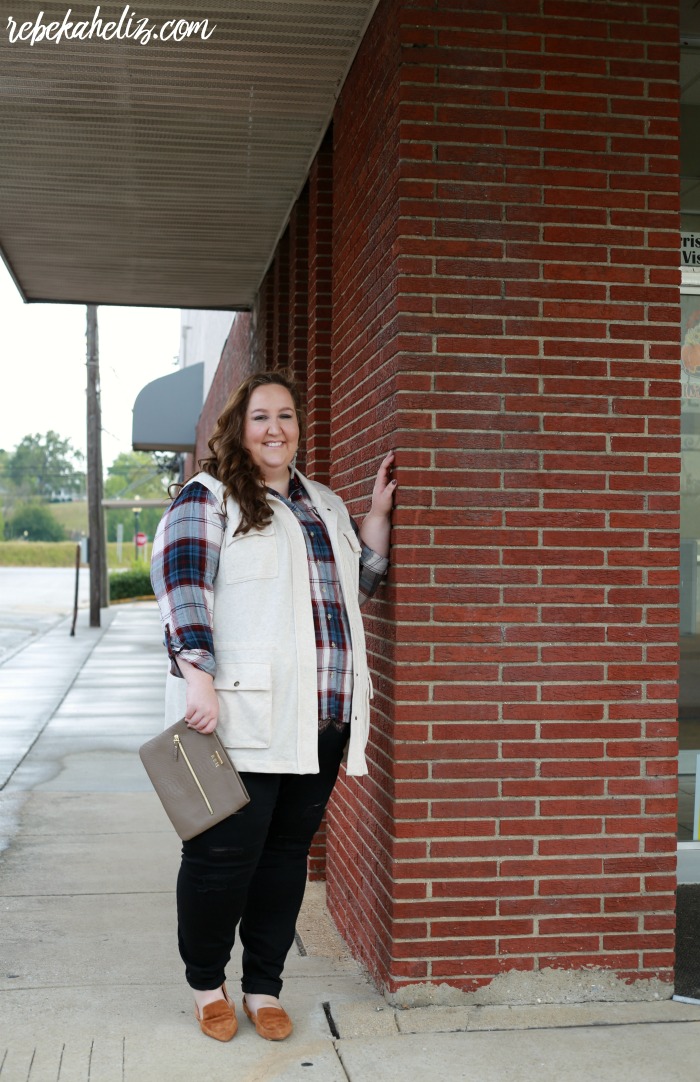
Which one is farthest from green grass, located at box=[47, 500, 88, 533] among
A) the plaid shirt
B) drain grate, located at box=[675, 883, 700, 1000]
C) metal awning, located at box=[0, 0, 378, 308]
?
the plaid shirt

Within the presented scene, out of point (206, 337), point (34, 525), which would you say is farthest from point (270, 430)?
point (34, 525)

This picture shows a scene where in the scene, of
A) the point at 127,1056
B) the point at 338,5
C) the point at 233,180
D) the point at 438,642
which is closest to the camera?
the point at 127,1056

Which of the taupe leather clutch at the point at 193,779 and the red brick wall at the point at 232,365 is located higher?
the red brick wall at the point at 232,365

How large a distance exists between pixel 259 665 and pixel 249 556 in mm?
343

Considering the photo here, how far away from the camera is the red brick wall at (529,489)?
4.06m

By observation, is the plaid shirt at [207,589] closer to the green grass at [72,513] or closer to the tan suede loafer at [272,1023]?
the tan suede loafer at [272,1023]

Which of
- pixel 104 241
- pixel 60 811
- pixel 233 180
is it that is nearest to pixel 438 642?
pixel 233 180

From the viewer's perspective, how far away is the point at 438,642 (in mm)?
4086

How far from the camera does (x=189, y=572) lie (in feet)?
12.0

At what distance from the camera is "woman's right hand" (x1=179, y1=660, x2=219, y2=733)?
11.6 feet

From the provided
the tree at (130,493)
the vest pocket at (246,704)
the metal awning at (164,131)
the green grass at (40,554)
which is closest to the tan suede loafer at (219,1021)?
the vest pocket at (246,704)

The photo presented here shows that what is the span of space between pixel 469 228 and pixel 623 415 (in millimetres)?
836

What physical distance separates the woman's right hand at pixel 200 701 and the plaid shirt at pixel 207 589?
0.09 feet

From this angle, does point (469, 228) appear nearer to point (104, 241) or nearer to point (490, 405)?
point (490, 405)
